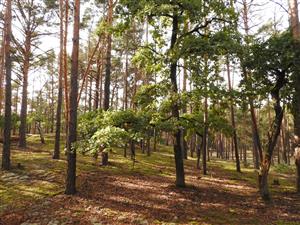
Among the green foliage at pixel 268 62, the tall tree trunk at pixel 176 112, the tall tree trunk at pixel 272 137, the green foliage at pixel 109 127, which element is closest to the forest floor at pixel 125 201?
the tall tree trunk at pixel 176 112

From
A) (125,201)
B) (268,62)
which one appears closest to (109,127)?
(125,201)

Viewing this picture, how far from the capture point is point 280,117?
11.6 m

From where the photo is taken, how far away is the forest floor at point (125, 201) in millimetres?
9227

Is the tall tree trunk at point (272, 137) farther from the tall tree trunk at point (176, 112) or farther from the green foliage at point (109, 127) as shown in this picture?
the green foliage at point (109, 127)

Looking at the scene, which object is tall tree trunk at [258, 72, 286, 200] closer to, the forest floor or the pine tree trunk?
the pine tree trunk

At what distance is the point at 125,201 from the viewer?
35.9 ft

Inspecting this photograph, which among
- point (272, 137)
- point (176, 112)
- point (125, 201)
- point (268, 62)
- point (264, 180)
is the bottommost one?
point (125, 201)

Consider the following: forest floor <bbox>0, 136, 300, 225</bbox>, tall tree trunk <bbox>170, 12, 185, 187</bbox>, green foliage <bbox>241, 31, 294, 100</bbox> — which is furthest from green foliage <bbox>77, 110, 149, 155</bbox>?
green foliage <bbox>241, 31, 294, 100</bbox>

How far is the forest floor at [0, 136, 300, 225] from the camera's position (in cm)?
923

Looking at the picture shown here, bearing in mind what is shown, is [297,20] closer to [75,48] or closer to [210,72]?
[210,72]

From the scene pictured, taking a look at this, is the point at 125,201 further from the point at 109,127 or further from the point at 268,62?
the point at 268,62

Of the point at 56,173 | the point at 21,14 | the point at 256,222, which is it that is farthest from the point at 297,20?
the point at 21,14

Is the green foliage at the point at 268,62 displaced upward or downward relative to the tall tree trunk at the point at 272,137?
upward

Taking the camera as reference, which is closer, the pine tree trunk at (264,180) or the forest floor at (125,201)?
the forest floor at (125,201)
